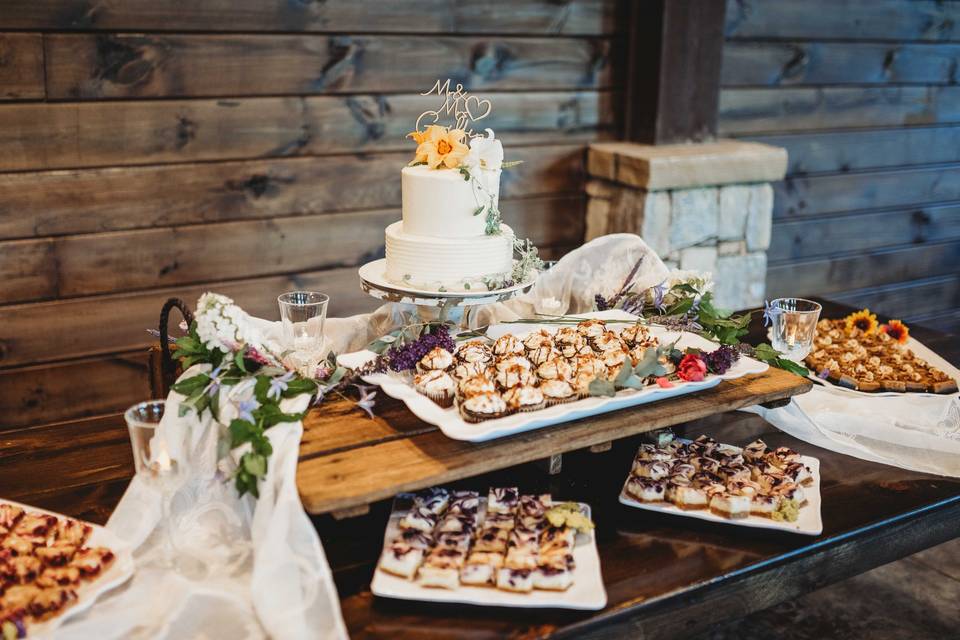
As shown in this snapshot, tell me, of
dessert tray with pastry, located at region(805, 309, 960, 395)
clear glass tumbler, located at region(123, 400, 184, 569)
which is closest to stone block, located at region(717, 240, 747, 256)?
dessert tray with pastry, located at region(805, 309, 960, 395)

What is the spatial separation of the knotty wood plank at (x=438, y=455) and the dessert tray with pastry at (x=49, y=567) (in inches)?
11.6

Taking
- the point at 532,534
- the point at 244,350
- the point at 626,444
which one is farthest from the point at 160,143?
the point at 532,534

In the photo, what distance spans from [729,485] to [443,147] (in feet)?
2.84

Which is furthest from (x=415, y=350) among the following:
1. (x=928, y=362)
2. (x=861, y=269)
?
(x=861, y=269)

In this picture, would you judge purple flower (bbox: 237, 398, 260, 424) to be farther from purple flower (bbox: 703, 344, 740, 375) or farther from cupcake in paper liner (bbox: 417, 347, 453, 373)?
purple flower (bbox: 703, 344, 740, 375)

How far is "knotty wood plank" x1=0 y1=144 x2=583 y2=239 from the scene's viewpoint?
8.61 ft

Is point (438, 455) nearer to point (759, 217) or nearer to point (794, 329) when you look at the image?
point (794, 329)

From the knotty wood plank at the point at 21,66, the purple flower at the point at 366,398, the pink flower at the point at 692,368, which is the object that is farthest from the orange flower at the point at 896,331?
the knotty wood plank at the point at 21,66

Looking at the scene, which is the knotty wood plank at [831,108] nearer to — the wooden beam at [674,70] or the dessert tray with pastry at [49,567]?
the wooden beam at [674,70]

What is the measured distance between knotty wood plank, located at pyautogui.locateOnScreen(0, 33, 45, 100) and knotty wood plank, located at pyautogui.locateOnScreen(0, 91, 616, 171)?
0.04 m

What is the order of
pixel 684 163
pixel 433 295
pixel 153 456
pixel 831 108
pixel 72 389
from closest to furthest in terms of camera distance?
pixel 153 456 → pixel 433 295 → pixel 72 389 → pixel 684 163 → pixel 831 108

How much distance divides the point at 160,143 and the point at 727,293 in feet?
7.00

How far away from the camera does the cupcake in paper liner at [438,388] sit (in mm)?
1594

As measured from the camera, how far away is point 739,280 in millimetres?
3535
